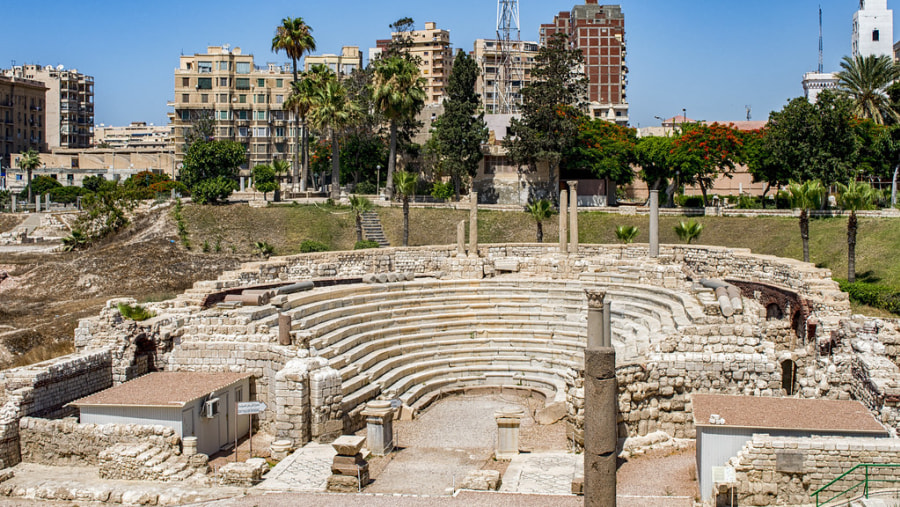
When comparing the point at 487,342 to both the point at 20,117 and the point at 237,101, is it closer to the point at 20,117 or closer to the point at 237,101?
the point at 237,101

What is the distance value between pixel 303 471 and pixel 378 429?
2.00m

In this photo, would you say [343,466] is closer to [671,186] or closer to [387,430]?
[387,430]

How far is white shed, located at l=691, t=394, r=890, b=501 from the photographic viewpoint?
14.7 meters

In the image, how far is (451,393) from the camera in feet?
80.0

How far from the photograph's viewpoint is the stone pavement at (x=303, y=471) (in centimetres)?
1650

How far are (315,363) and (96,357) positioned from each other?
237 inches

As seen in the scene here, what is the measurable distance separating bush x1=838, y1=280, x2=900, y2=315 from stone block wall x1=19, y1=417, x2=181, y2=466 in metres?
22.3

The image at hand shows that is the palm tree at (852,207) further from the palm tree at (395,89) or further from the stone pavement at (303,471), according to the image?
the palm tree at (395,89)

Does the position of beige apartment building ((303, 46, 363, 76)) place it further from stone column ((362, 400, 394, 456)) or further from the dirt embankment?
stone column ((362, 400, 394, 456))

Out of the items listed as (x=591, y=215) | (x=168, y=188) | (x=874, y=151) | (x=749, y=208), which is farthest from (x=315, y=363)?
(x=168, y=188)

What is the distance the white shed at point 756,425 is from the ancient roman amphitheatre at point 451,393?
51 mm

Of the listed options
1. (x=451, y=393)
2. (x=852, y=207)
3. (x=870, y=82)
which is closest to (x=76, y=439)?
(x=451, y=393)

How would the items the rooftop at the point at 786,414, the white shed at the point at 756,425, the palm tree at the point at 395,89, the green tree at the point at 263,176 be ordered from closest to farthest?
the white shed at the point at 756,425 → the rooftop at the point at 786,414 → the palm tree at the point at 395,89 → the green tree at the point at 263,176

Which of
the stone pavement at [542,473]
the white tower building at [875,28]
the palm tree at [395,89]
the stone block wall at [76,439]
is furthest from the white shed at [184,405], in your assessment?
the white tower building at [875,28]
